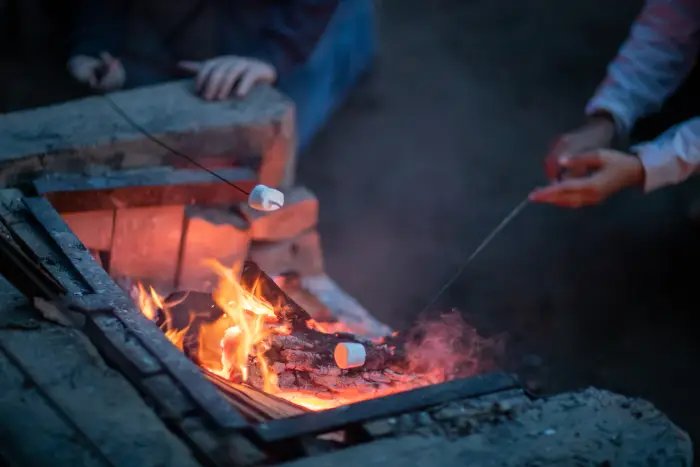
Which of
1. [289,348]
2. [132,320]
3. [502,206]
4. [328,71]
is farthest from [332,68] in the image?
[132,320]

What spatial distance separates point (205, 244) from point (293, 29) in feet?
3.96

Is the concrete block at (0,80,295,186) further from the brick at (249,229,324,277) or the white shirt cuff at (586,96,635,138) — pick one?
the white shirt cuff at (586,96,635,138)

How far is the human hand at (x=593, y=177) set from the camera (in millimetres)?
2547

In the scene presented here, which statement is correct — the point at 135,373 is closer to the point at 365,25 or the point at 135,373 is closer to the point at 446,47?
the point at 365,25

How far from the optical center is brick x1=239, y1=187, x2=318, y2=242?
2346 millimetres

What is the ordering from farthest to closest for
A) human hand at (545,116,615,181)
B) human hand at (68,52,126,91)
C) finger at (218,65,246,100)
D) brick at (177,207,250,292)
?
human hand at (68,52,126,91)
human hand at (545,116,615,181)
finger at (218,65,246,100)
brick at (177,207,250,292)

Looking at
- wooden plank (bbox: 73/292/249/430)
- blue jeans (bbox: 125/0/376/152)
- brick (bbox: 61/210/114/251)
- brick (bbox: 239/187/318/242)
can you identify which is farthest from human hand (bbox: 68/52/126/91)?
wooden plank (bbox: 73/292/249/430)

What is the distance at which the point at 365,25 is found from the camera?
412cm

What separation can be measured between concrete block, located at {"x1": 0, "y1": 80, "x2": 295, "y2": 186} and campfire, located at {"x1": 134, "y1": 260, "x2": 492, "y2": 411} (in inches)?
16.0

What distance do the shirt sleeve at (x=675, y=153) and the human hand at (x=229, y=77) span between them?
4.29 ft

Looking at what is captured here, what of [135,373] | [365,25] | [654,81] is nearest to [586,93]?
[365,25]

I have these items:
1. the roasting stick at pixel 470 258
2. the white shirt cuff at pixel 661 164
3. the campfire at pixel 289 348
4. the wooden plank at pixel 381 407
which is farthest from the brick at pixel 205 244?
the white shirt cuff at pixel 661 164

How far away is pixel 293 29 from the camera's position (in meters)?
3.07

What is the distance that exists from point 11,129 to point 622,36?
4067 millimetres
